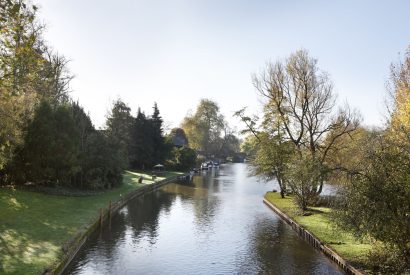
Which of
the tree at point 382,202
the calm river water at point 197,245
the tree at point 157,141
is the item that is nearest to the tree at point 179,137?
→ the tree at point 157,141

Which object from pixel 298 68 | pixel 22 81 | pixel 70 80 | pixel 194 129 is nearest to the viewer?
pixel 22 81

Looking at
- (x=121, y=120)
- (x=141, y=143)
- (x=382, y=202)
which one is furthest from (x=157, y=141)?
(x=382, y=202)

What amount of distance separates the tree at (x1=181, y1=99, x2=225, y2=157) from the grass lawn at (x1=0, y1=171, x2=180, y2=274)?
88770 millimetres

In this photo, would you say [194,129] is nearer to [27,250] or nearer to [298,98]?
[298,98]

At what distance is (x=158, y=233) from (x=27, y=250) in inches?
423

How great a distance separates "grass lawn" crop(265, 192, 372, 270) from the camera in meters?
19.5

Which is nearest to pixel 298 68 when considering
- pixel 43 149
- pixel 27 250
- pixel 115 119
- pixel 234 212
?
pixel 234 212

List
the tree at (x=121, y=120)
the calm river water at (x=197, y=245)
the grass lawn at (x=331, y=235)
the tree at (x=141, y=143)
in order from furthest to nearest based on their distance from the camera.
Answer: the tree at (x=141, y=143) → the tree at (x=121, y=120) → the calm river water at (x=197, y=245) → the grass lawn at (x=331, y=235)

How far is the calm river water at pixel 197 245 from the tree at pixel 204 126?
87.8 metres

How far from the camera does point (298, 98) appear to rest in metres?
42.8

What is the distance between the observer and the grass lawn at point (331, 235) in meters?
19.5

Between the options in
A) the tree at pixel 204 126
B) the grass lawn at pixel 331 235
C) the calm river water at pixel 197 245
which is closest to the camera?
the grass lawn at pixel 331 235

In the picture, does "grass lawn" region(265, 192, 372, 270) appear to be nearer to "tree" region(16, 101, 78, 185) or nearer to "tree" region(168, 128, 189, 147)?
"tree" region(16, 101, 78, 185)

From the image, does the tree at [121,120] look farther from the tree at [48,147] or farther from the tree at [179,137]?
the tree at [179,137]
